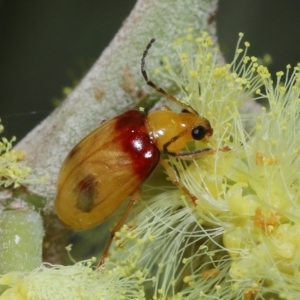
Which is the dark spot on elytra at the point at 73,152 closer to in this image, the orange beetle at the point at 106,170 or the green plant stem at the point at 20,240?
the orange beetle at the point at 106,170

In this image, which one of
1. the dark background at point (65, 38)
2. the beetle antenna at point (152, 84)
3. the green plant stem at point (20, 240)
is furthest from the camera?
the dark background at point (65, 38)

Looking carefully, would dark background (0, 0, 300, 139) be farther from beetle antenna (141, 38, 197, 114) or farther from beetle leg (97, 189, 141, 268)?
beetle leg (97, 189, 141, 268)

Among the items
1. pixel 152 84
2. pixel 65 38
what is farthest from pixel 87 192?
pixel 65 38

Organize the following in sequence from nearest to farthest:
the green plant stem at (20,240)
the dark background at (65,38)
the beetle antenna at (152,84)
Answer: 1. the green plant stem at (20,240)
2. the beetle antenna at (152,84)
3. the dark background at (65,38)

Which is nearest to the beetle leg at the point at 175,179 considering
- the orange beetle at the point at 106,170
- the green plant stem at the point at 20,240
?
the orange beetle at the point at 106,170

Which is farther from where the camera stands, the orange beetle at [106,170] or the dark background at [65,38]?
the dark background at [65,38]

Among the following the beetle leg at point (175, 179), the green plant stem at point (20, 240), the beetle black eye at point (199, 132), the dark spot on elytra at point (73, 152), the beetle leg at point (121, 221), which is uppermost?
the beetle black eye at point (199, 132)

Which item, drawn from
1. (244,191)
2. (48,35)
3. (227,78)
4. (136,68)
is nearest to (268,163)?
(244,191)

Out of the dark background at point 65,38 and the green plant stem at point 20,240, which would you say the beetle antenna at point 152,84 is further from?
the dark background at point 65,38

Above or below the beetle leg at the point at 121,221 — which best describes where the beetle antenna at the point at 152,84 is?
above
